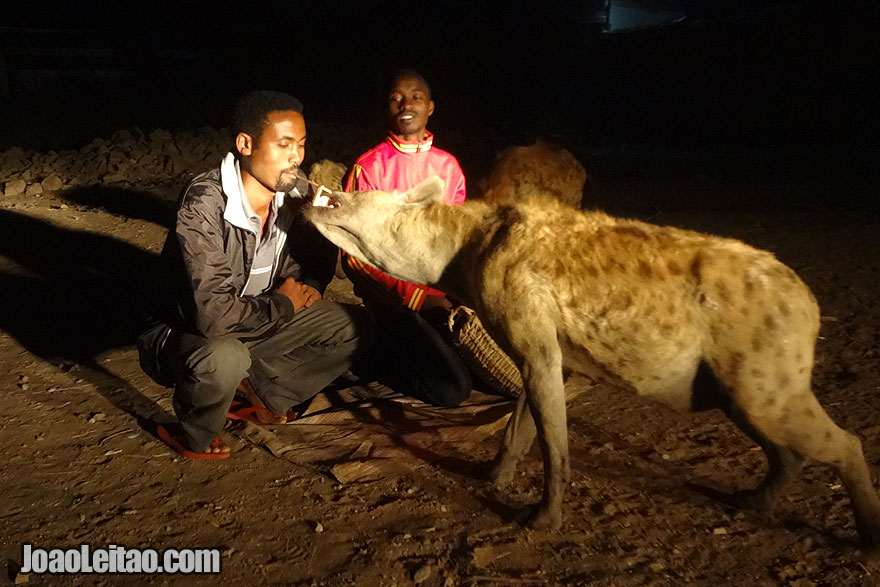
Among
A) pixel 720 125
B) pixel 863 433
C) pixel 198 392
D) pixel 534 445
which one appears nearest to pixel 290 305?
pixel 198 392

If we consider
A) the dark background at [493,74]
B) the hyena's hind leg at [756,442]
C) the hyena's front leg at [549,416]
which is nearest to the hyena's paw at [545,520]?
the hyena's front leg at [549,416]

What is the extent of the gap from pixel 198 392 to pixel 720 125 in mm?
11456

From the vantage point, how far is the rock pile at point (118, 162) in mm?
8039

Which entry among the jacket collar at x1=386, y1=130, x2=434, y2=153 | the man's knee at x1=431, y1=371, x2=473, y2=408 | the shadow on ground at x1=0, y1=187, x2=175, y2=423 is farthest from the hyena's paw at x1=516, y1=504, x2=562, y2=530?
the shadow on ground at x1=0, y1=187, x2=175, y2=423

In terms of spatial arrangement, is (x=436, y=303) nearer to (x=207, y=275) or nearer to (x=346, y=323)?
(x=346, y=323)

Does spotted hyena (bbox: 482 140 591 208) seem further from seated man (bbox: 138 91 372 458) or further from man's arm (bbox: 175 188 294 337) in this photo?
man's arm (bbox: 175 188 294 337)

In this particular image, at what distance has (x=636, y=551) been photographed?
7.60 feet

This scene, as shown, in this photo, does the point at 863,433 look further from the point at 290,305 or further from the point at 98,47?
the point at 98,47

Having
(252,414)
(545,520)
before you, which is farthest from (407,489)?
(252,414)

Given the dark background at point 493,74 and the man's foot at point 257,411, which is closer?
the man's foot at point 257,411

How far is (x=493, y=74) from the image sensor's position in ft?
49.6

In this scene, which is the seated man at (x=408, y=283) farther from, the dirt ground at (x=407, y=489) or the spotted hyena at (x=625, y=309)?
the spotted hyena at (x=625, y=309)

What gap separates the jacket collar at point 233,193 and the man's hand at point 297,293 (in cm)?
37

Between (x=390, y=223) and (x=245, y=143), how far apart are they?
0.74m
